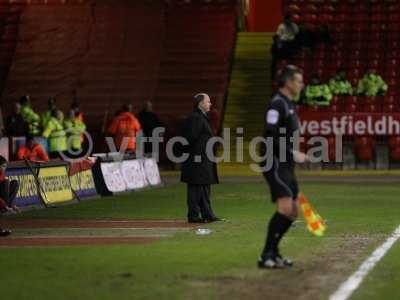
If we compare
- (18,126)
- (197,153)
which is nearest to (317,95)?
(18,126)

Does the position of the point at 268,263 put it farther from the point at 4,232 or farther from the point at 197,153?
the point at 197,153

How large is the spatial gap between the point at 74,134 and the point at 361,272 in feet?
64.3

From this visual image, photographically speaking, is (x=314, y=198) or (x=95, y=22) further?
(x=95, y=22)

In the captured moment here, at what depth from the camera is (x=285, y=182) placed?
450 inches

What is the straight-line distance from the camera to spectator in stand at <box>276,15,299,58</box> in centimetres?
3597

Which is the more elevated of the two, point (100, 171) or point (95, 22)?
point (95, 22)

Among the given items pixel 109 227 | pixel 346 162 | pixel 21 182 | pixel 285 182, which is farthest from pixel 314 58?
pixel 285 182

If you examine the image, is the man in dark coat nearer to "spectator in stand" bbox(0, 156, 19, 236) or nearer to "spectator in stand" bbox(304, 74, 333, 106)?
"spectator in stand" bbox(0, 156, 19, 236)

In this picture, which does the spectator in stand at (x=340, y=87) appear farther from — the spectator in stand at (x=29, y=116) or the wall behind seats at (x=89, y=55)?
the spectator in stand at (x=29, y=116)

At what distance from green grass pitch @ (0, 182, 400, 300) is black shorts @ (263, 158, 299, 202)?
2.49 ft

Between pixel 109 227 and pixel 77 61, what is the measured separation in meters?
22.7

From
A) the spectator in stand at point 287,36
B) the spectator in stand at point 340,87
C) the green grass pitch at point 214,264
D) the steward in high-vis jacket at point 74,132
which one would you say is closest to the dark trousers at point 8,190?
the green grass pitch at point 214,264

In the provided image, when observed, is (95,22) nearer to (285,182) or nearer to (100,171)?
(100,171)

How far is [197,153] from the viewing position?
680 inches
